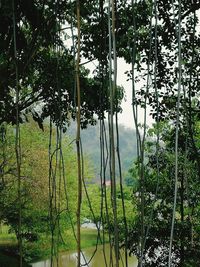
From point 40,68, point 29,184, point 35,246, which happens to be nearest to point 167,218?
point 40,68

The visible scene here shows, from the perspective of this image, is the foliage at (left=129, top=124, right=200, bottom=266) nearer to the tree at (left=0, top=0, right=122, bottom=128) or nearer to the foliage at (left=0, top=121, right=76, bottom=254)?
the tree at (left=0, top=0, right=122, bottom=128)

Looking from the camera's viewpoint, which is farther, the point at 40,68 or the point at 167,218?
the point at 167,218

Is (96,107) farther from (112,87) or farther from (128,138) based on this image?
(128,138)

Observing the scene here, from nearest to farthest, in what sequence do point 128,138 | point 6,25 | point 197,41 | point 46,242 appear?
point 6,25
point 197,41
point 46,242
point 128,138

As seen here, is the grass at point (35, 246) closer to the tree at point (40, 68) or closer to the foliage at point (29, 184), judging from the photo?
the foliage at point (29, 184)

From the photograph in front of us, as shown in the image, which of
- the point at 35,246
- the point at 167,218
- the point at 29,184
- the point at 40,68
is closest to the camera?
the point at 40,68

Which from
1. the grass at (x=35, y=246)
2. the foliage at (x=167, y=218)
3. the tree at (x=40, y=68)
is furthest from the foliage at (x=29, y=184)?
the tree at (x=40, y=68)

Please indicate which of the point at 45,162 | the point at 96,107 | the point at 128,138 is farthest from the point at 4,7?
the point at 128,138

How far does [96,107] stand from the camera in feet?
10.9

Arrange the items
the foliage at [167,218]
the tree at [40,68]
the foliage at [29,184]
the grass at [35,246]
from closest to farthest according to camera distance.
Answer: the tree at [40,68] → the foliage at [167,218] → the foliage at [29,184] → the grass at [35,246]

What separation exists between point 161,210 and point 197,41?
11.1 feet

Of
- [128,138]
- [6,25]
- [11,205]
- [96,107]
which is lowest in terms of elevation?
[11,205]

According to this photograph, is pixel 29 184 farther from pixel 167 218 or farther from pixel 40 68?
pixel 40 68

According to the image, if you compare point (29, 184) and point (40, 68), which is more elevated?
point (40, 68)
